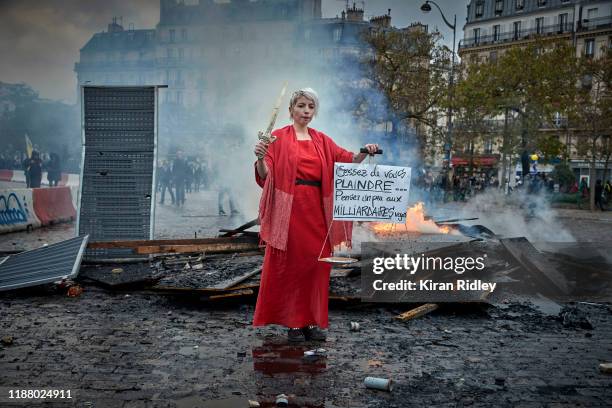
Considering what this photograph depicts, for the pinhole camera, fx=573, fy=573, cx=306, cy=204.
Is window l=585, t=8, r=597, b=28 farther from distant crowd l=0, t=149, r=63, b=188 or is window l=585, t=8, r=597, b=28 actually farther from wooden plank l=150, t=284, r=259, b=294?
wooden plank l=150, t=284, r=259, b=294

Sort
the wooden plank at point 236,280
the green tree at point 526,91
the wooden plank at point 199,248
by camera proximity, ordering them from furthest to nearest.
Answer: the green tree at point 526,91
the wooden plank at point 199,248
the wooden plank at point 236,280

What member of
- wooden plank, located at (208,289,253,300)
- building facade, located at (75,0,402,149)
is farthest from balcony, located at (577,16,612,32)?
wooden plank, located at (208,289,253,300)

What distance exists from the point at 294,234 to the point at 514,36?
205 feet

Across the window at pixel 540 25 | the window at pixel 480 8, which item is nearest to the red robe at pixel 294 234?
the window at pixel 540 25

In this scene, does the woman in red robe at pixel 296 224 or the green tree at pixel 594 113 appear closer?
the woman in red robe at pixel 296 224

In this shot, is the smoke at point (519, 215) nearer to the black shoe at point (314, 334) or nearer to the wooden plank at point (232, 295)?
the wooden plank at point (232, 295)

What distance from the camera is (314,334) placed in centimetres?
505

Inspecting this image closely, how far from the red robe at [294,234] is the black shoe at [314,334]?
0.14 m

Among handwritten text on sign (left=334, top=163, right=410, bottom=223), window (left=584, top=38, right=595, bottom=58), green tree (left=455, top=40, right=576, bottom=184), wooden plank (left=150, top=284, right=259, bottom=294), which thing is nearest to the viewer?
handwritten text on sign (left=334, top=163, right=410, bottom=223)

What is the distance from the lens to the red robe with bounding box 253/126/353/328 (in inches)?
189

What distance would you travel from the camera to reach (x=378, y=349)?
486 centimetres

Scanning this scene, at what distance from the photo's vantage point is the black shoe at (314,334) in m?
5.04

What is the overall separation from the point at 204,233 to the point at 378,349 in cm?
963

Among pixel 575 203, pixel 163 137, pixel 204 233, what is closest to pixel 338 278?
pixel 204 233
